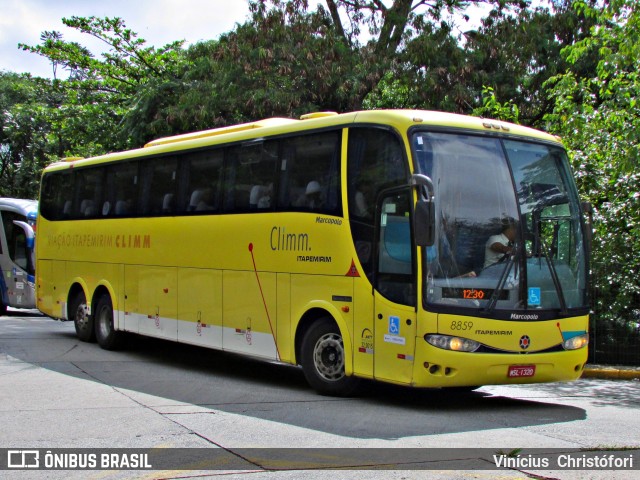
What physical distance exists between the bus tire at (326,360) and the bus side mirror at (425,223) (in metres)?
1.97

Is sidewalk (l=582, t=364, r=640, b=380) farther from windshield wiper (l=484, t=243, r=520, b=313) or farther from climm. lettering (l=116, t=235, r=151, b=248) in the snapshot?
climm. lettering (l=116, t=235, r=151, b=248)

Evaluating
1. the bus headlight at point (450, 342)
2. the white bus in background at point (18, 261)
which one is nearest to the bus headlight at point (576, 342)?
the bus headlight at point (450, 342)

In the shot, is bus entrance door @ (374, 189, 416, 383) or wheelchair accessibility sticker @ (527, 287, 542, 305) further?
wheelchair accessibility sticker @ (527, 287, 542, 305)

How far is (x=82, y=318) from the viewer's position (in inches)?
677

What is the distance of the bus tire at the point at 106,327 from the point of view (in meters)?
16.1

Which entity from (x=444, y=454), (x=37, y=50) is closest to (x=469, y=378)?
(x=444, y=454)

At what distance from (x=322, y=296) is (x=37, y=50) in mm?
24442

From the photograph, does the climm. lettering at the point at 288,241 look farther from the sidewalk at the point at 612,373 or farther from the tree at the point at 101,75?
the tree at the point at 101,75

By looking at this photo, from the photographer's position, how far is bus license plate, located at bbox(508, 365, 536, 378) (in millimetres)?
9844

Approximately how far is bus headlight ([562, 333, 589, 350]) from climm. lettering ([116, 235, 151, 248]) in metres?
7.33

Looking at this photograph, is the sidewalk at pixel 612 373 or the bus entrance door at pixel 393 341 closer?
the bus entrance door at pixel 393 341

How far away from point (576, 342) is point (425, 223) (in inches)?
101

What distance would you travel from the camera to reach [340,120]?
1098 centimetres

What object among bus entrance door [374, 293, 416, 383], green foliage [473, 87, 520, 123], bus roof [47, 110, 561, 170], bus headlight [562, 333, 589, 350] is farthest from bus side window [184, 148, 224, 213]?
green foliage [473, 87, 520, 123]
